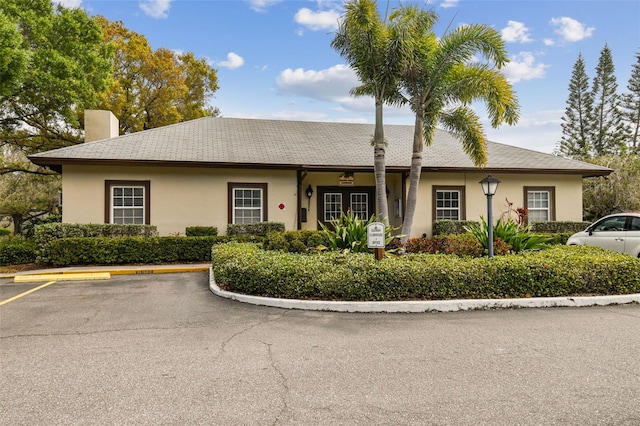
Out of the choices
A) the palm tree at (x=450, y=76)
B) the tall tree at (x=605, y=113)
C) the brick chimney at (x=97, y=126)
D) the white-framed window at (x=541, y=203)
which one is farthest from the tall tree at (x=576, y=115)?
the brick chimney at (x=97, y=126)

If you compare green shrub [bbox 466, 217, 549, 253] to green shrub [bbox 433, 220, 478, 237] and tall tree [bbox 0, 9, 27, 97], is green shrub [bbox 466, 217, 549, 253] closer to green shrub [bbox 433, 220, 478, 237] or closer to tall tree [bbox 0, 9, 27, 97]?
green shrub [bbox 433, 220, 478, 237]

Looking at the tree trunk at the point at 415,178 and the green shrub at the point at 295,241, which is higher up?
the tree trunk at the point at 415,178

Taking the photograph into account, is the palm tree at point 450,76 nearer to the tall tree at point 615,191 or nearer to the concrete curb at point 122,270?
the concrete curb at point 122,270

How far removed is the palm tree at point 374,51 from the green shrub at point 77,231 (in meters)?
7.43

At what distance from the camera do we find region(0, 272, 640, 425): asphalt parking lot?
3146 mm

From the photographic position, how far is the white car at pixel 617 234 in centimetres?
968

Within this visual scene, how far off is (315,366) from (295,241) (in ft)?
24.2

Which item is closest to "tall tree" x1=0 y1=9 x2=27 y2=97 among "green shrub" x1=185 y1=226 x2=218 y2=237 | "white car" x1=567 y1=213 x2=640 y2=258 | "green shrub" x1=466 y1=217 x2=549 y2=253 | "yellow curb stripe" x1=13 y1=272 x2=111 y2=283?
"yellow curb stripe" x1=13 y1=272 x2=111 y2=283

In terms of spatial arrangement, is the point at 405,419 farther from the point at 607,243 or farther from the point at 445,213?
the point at 445,213

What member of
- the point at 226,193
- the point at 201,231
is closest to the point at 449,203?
the point at 226,193

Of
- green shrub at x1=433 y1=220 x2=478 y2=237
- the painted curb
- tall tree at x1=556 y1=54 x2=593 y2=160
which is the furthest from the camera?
tall tree at x1=556 y1=54 x2=593 y2=160

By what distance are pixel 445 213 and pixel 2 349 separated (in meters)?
13.8

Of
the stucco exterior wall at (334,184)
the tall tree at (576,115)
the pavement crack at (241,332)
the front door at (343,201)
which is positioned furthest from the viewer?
the tall tree at (576,115)

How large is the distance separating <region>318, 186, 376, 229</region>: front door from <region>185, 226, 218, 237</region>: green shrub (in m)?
4.28
